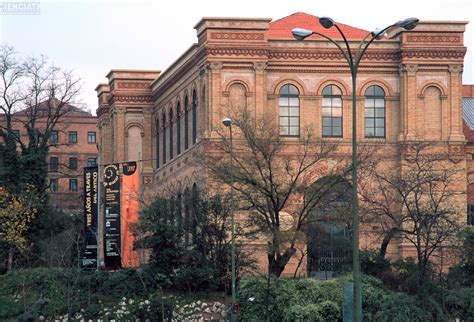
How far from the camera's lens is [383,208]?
6694 centimetres

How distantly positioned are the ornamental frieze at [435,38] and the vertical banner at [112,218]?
758 inches

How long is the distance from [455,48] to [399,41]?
11.0 ft

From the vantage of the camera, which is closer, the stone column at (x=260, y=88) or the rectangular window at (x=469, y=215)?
the stone column at (x=260, y=88)

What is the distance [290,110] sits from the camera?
80.4 m

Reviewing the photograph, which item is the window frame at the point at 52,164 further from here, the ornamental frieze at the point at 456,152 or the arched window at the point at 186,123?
the ornamental frieze at the point at 456,152

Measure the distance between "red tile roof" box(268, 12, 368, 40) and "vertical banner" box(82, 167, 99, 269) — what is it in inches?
549

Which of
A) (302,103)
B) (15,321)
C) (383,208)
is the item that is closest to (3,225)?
(15,321)

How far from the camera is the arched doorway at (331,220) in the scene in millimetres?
66688

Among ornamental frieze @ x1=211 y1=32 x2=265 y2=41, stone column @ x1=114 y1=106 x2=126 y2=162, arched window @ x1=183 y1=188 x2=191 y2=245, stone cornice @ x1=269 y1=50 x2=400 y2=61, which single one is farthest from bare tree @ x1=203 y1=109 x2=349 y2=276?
stone column @ x1=114 y1=106 x2=126 y2=162

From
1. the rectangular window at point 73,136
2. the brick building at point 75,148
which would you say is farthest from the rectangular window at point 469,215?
the rectangular window at point 73,136

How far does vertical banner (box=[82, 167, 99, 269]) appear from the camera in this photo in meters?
76.1

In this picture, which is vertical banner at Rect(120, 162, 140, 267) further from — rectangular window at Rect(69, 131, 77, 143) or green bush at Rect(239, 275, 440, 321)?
rectangular window at Rect(69, 131, 77, 143)

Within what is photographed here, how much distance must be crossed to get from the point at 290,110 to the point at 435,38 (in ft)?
31.7

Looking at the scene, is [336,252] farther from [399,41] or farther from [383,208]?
[399,41]
